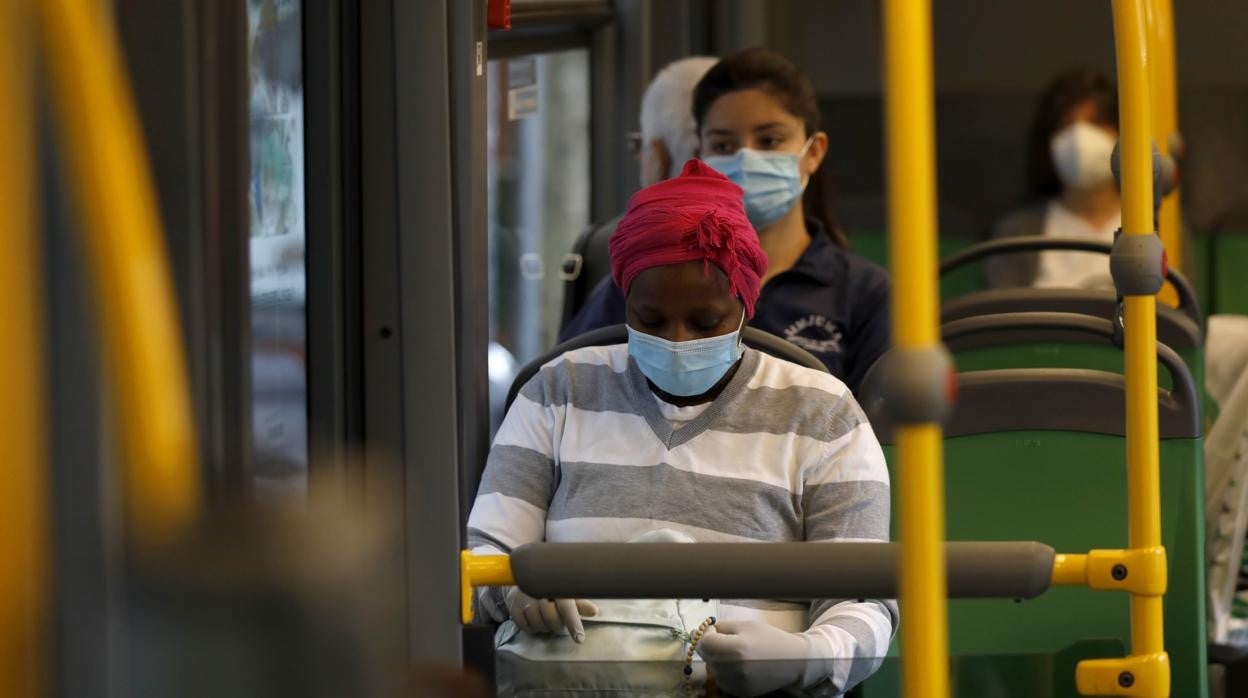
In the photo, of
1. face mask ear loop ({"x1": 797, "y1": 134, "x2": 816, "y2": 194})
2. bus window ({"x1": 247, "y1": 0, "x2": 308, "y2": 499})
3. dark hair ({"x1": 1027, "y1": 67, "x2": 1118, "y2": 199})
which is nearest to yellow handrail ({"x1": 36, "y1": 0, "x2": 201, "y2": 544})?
bus window ({"x1": 247, "y1": 0, "x2": 308, "y2": 499})

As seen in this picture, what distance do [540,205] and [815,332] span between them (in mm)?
2349

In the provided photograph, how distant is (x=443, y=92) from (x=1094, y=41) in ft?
15.9

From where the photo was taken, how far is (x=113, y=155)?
3.26 feet

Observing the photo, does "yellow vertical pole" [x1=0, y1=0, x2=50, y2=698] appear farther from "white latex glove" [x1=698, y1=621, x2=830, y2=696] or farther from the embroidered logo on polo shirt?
the embroidered logo on polo shirt

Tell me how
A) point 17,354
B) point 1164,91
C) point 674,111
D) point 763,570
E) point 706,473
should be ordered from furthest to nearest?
point 1164,91
point 674,111
point 706,473
point 763,570
point 17,354

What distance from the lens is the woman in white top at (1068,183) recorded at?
17.0 ft

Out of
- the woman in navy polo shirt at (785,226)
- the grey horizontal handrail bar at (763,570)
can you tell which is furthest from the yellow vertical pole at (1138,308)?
the woman in navy polo shirt at (785,226)

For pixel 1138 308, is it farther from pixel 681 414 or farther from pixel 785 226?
pixel 785 226

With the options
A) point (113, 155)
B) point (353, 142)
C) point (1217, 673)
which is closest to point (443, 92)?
point (353, 142)

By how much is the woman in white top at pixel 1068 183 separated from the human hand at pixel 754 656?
3.19 meters

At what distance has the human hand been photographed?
6.14 ft

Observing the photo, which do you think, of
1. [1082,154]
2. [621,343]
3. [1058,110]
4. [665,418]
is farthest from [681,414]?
[1058,110]

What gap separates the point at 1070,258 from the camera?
5215 millimetres

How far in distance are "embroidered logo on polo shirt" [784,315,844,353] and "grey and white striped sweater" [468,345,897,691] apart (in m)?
0.61
